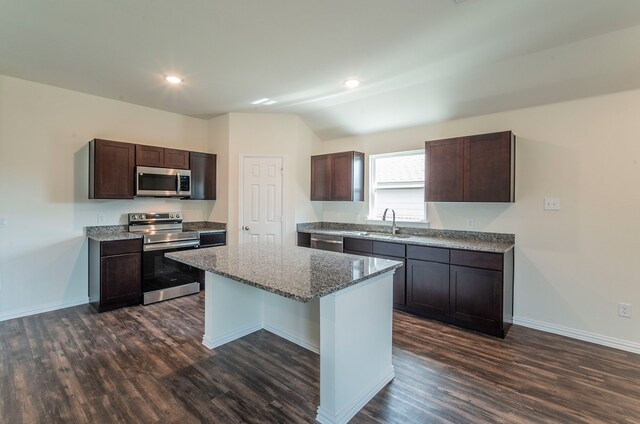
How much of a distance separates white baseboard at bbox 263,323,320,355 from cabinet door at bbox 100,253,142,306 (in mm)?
1941

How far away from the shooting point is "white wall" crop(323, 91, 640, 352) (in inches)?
115

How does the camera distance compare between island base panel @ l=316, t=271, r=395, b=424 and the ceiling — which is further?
the ceiling

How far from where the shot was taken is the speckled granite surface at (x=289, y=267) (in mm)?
1797

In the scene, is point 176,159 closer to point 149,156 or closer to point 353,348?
point 149,156

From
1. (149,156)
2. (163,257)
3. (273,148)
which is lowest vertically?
(163,257)

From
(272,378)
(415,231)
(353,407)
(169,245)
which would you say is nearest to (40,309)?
(169,245)

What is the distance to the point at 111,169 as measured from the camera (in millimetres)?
3953

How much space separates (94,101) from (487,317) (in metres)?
5.48

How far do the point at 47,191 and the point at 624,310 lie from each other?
6442 millimetres

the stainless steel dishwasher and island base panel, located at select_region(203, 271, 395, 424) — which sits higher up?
the stainless steel dishwasher

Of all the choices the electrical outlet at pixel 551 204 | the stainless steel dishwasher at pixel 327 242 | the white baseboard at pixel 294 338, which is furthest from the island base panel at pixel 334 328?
the electrical outlet at pixel 551 204

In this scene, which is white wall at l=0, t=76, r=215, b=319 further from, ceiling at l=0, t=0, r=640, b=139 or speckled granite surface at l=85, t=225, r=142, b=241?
ceiling at l=0, t=0, r=640, b=139

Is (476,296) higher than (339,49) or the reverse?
the reverse

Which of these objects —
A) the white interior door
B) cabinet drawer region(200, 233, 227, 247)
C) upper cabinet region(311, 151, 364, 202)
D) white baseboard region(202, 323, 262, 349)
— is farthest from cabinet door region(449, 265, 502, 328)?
cabinet drawer region(200, 233, 227, 247)
